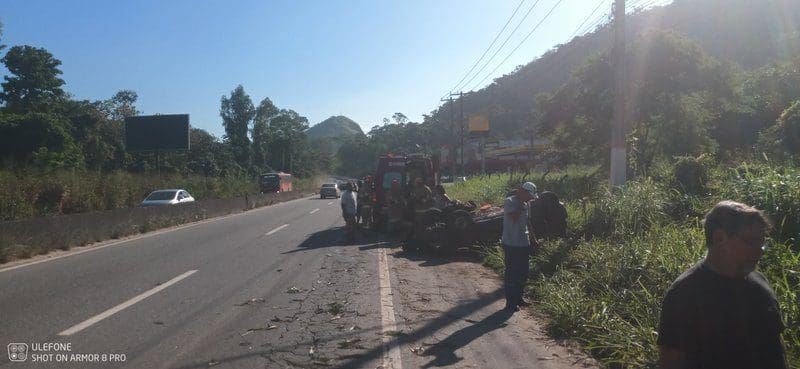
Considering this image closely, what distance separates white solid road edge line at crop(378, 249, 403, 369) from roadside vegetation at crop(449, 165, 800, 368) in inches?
71.0

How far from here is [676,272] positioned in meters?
6.56

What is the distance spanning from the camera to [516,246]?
7.76 m

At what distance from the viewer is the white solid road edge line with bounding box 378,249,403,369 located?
18.6 feet

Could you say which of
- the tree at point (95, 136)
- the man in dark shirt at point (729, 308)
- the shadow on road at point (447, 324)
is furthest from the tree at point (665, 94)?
the tree at point (95, 136)

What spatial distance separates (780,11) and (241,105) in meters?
64.8

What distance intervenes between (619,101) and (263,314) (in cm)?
938

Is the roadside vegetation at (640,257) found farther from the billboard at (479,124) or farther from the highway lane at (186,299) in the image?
the billboard at (479,124)

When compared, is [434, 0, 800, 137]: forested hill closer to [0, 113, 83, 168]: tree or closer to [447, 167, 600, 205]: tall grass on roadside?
[447, 167, 600, 205]: tall grass on roadside

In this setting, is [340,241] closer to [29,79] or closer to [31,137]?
[31,137]

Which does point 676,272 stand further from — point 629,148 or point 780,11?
point 780,11

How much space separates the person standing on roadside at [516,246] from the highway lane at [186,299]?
1756mm

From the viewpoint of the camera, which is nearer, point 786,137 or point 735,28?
point 786,137

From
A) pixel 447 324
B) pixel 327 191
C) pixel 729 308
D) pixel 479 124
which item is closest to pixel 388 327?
pixel 447 324

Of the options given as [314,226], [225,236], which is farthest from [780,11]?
[225,236]
